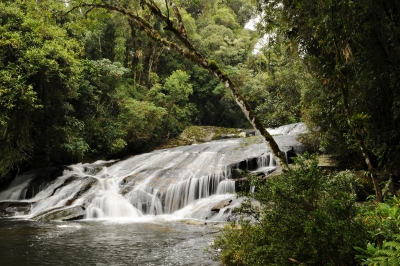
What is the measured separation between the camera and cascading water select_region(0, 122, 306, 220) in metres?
12.1

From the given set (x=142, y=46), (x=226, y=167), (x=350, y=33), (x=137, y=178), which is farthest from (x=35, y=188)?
(x=142, y=46)

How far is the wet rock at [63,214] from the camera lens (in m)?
11.3

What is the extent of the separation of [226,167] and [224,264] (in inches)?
368

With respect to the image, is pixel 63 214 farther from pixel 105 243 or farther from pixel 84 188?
pixel 105 243


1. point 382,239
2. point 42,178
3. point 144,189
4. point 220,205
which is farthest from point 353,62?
point 42,178

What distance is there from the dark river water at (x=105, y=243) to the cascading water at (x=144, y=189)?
1.45 m

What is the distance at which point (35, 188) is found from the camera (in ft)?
49.3

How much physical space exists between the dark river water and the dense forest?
1632 mm

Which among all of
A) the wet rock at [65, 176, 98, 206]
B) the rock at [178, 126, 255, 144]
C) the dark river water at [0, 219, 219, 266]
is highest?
the rock at [178, 126, 255, 144]

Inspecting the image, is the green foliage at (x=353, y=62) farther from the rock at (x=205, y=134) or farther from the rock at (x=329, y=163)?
the rock at (x=205, y=134)

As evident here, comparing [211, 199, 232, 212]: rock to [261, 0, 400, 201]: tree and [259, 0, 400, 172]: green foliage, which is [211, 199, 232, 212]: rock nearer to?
[259, 0, 400, 172]: green foliage

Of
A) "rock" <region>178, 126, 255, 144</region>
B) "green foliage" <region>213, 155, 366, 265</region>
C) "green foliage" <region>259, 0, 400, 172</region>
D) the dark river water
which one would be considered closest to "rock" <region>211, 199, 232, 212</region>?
the dark river water

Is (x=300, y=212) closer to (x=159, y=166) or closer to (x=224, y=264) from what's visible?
(x=224, y=264)

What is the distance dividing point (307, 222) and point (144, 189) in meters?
10.8
